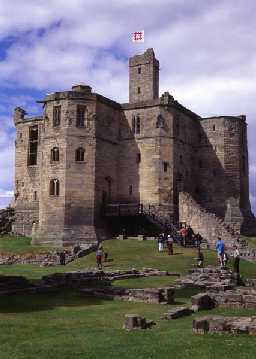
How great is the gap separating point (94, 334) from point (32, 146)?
48.5 metres

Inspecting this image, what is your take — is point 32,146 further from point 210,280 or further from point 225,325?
point 225,325

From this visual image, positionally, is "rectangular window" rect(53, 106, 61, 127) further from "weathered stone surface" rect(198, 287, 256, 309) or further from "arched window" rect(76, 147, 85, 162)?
"weathered stone surface" rect(198, 287, 256, 309)

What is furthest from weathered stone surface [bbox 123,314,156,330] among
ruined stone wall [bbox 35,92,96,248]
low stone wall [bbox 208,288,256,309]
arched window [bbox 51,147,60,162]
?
arched window [bbox 51,147,60,162]

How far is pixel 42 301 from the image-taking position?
22.2 meters

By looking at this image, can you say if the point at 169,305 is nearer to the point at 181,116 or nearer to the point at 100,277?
the point at 100,277

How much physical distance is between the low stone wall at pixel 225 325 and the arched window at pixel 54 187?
36541mm

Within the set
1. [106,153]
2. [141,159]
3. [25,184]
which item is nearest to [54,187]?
[106,153]

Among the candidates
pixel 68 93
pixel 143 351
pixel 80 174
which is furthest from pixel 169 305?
pixel 68 93

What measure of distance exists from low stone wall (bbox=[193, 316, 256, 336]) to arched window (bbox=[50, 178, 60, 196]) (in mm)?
36541

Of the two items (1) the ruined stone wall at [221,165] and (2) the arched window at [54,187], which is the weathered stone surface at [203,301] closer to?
(2) the arched window at [54,187]

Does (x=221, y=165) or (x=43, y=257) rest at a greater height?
(x=221, y=165)

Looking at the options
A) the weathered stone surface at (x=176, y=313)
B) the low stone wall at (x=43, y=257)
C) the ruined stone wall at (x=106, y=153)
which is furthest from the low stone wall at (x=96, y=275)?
the ruined stone wall at (x=106, y=153)

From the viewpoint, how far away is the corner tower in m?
63.5

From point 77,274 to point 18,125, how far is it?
36979mm
